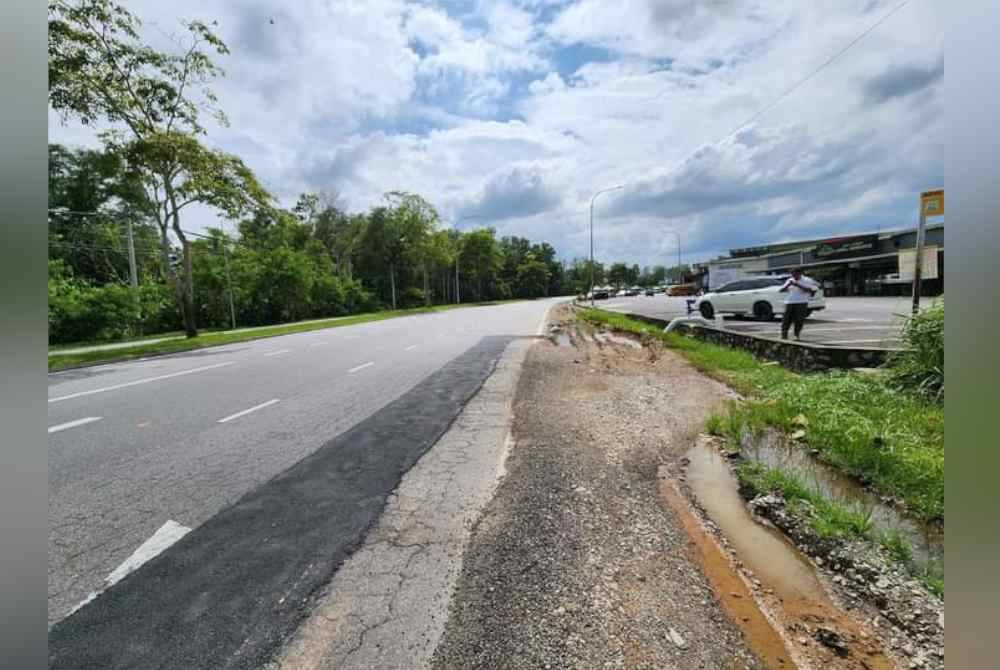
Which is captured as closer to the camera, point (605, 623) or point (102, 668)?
point (102, 668)

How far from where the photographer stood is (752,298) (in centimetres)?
1612

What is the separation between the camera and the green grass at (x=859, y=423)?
3.57 meters

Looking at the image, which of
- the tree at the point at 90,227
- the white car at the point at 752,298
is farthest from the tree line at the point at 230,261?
the white car at the point at 752,298

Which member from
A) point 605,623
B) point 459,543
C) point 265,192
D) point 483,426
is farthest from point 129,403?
point 265,192

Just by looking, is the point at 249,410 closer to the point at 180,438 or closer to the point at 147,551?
the point at 180,438

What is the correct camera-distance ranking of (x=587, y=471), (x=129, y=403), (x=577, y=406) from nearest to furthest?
(x=587, y=471) → (x=577, y=406) → (x=129, y=403)

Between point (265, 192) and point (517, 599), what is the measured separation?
22.8 metres

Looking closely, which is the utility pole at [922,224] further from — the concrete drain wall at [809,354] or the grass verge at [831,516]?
the grass verge at [831,516]

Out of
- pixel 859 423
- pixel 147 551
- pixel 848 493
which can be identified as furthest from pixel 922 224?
pixel 147 551

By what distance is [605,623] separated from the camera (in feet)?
6.82

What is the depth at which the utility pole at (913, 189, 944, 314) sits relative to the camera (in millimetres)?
5621

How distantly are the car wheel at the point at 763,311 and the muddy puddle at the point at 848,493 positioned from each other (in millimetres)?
12903

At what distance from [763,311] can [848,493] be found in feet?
47.4
